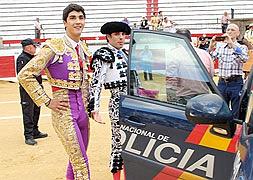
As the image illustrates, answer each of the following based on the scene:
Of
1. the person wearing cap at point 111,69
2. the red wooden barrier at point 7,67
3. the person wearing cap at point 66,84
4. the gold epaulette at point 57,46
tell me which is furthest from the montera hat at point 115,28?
the red wooden barrier at point 7,67

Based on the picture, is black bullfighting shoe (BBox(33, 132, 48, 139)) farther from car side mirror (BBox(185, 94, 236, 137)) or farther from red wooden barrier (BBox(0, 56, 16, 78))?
red wooden barrier (BBox(0, 56, 16, 78))

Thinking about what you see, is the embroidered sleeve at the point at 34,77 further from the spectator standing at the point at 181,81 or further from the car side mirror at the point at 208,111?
the car side mirror at the point at 208,111

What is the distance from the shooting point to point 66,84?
3799 millimetres

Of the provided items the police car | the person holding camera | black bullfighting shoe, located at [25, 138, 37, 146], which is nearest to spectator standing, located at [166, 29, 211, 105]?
the police car

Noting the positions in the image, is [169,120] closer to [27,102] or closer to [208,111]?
[208,111]

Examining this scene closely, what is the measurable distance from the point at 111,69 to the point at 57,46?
24.7 inches

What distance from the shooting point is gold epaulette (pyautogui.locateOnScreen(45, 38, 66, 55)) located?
3.74 m

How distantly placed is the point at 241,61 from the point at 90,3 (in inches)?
854

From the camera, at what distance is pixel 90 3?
2719 cm

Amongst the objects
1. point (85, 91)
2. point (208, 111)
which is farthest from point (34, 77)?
point (208, 111)

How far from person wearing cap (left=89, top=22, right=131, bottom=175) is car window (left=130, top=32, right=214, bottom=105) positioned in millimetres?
812

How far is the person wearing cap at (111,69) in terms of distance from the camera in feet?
13.7

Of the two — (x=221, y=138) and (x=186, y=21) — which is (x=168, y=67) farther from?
(x=186, y=21)

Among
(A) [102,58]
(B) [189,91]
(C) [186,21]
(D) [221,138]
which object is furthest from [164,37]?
(C) [186,21]
